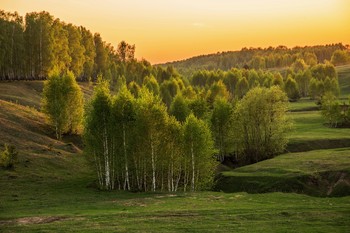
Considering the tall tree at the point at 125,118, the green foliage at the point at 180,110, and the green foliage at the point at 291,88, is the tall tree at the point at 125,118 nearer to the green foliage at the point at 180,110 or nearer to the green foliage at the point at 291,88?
the green foliage at the point at 180,110

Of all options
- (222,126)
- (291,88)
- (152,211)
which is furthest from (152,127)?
(291,88)

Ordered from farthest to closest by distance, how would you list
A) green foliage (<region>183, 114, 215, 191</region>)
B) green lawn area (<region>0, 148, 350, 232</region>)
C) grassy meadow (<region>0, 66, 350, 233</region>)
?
green foliage (<region>183, 114, 215, 191</region>) < grassy meadow (<region>0, 66, 350, 233</region>) < green lawn area (<region>0, 148, 350, 232</region>)

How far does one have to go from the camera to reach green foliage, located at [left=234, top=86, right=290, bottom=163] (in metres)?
90.2

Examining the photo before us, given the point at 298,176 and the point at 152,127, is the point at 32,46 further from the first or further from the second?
the point at 298,176

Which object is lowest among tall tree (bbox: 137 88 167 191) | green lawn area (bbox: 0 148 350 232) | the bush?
green lawn area (bbox: 0 148 350 232)

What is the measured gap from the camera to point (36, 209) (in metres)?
45.8

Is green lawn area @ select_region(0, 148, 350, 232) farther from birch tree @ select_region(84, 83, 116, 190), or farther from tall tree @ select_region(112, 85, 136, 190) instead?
tall tree @ select_region(112, 85, 136, 190)

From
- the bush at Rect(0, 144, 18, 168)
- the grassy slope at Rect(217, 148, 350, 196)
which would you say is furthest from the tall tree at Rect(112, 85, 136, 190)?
the bush at Rect(0, 144, 18, 168)

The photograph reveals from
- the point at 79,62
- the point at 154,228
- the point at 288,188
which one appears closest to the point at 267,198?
the point at 288,188

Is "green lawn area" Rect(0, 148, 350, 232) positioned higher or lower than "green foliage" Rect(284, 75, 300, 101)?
lower

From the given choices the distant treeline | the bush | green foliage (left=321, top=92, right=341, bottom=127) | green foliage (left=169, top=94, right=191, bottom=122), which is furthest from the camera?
the distant treeline

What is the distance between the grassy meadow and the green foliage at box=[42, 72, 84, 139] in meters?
3.97

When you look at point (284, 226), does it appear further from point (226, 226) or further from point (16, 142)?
point (16, 142)

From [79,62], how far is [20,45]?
28.4 m
